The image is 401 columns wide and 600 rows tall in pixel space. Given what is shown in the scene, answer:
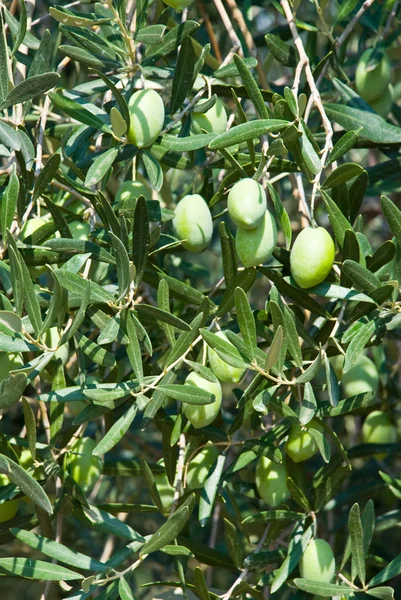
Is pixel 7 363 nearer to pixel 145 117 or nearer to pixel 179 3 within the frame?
pixel 145 117

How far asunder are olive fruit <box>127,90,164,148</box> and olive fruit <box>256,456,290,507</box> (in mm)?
447

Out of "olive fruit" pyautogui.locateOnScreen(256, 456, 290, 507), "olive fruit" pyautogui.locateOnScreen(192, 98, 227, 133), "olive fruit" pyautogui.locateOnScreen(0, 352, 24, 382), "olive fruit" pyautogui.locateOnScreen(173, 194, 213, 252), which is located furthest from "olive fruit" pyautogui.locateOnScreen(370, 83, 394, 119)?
"olive fruit" pyautogui.locateOnScreen(0, 352, 24, 382)

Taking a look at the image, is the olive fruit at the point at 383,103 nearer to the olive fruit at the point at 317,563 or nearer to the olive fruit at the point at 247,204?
the olive fruit at the point at 247,204

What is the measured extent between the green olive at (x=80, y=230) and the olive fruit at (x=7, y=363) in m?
0.20

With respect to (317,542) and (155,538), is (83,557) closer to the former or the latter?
(155,538)

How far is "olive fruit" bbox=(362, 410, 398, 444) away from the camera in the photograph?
1400mm

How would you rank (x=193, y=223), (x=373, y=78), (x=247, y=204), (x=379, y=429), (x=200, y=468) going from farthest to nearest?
(x=379, y=429), (x=373, y=78), (x=200, y=468), (x=193, y=223), (x=247, y=204)

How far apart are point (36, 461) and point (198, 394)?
0.30m

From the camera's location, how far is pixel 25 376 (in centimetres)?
76

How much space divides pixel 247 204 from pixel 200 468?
15.8 inches

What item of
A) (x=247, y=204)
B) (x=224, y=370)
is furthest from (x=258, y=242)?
(x=224, y=370)

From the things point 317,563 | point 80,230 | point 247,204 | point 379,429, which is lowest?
point 379,429

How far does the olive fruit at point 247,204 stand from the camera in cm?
83

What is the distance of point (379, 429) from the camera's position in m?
1.40
